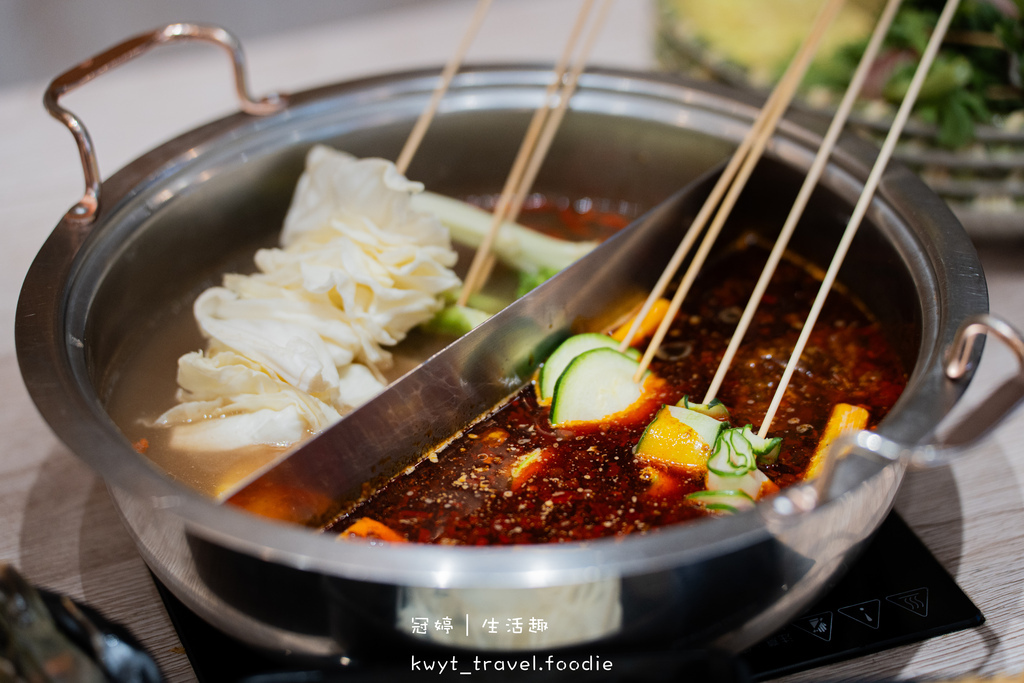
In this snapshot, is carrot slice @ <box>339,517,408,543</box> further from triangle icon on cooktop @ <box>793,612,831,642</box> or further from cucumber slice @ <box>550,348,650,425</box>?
triangle icon on cooktop @ <box>793,612,831,642</box>

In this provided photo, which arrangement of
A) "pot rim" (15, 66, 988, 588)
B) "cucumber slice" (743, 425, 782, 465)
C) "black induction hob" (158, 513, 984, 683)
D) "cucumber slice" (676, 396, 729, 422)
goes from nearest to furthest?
"pot rim" (15, 66, 988, 588), "black induction hob" (158, 513, 984, 683), "cucumber slice" (743, 425, 782, 465), "cucumber slice" (676, 396, 729, 422)

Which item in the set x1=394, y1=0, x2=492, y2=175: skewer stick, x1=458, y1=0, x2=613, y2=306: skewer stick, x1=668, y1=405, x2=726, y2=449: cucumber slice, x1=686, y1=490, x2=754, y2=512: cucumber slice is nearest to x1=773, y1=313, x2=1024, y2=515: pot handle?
x1=686, y1=490, x2=754, y2=512: cucumber slice

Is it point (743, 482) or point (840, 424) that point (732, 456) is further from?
point (840, 424)

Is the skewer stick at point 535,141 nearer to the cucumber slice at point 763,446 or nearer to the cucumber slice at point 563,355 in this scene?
the cucumber slice at point 563,355

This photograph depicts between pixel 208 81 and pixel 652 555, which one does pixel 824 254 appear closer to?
pixel 652 555

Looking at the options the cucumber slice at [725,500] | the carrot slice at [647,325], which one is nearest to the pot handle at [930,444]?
the cucumber slice at [725,500]

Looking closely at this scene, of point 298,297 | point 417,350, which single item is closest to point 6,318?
point 298,297
